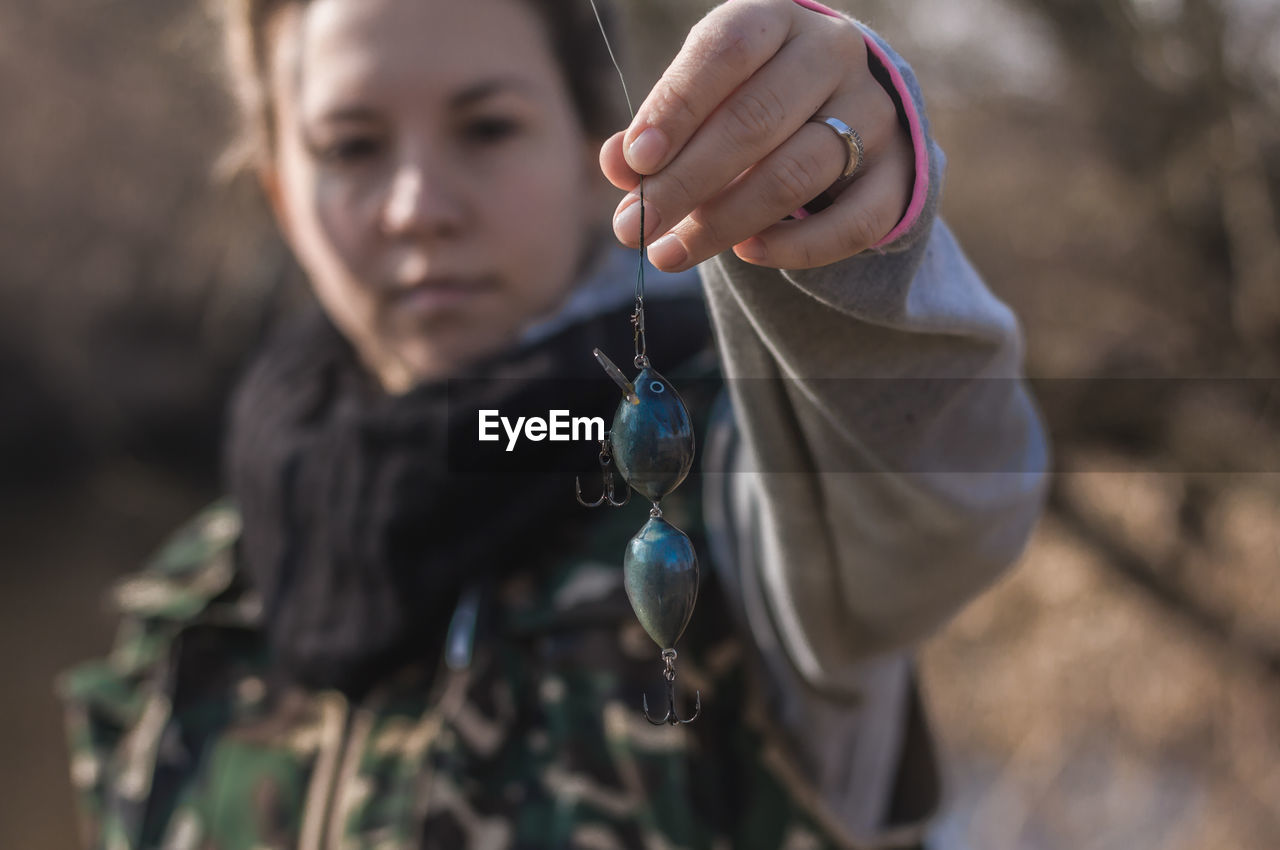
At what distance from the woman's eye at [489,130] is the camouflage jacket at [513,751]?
427 millimetres

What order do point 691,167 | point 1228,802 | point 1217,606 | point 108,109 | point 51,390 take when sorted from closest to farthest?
point 691,167
point 1228,802
point 1217,606
point 108,109
point 51,390

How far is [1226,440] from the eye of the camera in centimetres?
267

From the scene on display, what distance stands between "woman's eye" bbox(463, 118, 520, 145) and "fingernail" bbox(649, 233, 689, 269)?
0.64 meters

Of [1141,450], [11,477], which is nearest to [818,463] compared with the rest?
[1141,450]

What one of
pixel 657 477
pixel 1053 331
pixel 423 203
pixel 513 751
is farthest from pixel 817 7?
pixel 1053 331

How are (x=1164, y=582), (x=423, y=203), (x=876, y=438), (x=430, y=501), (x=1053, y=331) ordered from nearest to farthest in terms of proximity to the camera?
(x=876, y=438)
(x=423, y=203)
(x=430, y=501)
(x=1164, y=582)
(x=1053, y=331)

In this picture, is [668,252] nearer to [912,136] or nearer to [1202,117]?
[912,136]

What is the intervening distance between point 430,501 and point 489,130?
0.41 meters

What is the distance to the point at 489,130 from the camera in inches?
43.4

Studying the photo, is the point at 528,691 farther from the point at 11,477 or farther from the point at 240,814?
the point at 11,477

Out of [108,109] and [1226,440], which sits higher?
[108,109]

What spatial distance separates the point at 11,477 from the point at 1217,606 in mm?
4455

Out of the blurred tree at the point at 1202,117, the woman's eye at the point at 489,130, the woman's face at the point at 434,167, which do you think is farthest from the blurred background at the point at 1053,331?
the woman's eye at the point at 489,130

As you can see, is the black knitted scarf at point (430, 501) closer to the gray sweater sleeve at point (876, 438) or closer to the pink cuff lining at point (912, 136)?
the gray sweater sleeve at point (876, 438)
